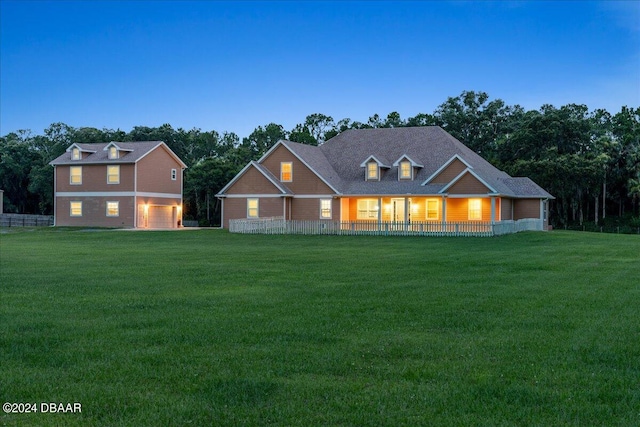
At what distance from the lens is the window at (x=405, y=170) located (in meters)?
48.3

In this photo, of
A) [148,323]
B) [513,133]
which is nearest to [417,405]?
[148,323]

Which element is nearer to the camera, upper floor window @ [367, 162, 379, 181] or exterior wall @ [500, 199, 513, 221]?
exterior wall @ [500, 199, 513, 221]

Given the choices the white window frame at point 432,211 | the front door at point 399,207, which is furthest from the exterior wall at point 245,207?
the white window frame at point 432,211

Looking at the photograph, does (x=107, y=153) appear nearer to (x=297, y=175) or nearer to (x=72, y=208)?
(x=72, y=208)

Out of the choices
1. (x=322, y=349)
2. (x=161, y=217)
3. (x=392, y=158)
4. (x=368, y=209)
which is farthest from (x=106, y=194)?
(x=322, y=349)

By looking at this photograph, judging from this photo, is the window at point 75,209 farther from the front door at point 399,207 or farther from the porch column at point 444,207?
the porch column at point 444,207

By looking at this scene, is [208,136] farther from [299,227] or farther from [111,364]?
[111,364]

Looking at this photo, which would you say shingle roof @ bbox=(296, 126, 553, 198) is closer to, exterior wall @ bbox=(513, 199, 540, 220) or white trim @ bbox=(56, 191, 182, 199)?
exterior wall @ bbox=(513, 199, 540, 220)

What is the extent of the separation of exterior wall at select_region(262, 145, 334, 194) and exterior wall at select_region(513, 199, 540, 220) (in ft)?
45.7

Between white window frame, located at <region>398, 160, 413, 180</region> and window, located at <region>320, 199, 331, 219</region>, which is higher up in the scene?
white window frame, located at <region>398, 160, 413, 180</region>

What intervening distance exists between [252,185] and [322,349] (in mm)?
41326

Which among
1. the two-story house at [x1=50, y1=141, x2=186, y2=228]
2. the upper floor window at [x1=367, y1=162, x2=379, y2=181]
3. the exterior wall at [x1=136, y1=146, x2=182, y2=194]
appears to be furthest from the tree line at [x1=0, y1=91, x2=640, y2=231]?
the upper floor window at [x1=367, y1=162, x2=379, y2=181]

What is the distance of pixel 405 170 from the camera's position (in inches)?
1908

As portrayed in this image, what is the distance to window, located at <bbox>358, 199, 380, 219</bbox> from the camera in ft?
161
